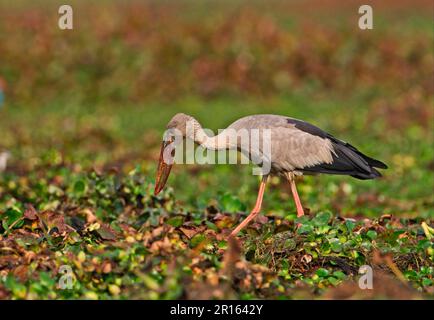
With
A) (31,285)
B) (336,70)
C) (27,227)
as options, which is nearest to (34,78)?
(336,70)

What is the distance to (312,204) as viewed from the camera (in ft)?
29.8

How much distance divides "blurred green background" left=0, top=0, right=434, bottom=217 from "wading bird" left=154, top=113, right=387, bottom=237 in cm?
488

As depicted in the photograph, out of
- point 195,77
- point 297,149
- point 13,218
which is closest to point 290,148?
point 297,149

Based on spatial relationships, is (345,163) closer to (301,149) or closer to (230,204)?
(301,149)

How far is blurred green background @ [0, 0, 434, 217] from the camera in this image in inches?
528

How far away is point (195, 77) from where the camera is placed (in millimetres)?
18391

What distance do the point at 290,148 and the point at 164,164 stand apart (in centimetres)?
100

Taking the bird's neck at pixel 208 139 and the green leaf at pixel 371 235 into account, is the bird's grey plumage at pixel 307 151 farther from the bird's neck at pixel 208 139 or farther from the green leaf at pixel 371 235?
the green leaf at pixel 371 235

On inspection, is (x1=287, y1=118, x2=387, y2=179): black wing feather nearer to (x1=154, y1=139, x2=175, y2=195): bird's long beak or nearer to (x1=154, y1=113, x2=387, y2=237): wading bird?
(x1=154, y1=113, x2=387, y2=237): wading bird

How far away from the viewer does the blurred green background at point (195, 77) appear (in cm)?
1341
